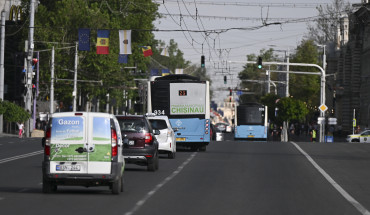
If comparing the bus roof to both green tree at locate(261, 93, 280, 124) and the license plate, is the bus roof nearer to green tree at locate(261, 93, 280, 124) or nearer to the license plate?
the license plate

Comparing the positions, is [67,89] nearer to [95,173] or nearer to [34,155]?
[34,155]

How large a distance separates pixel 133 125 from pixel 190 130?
Answer: 17.4m

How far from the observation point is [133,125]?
95.4 ft

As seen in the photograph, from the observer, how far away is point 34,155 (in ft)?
125

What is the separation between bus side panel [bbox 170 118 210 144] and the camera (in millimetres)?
45969

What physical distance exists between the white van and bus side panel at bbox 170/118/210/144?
1022 inches

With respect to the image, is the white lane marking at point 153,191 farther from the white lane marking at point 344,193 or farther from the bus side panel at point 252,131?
the bus side panel at point 252,131

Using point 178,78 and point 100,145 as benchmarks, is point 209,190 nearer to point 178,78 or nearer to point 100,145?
point 100,145

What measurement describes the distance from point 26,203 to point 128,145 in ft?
37.9

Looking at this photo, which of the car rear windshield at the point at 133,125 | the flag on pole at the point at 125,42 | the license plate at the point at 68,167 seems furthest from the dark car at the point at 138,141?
the flag on pole at the point at 125,42

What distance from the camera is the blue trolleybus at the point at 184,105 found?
46.2 m

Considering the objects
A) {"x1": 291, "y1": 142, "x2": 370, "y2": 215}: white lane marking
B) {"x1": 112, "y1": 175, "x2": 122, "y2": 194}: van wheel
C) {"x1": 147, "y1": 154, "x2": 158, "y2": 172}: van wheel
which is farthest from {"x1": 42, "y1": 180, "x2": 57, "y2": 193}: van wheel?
{"x1": 147, "y1": 154, "x2": 158, "y2": 172}: van wheel

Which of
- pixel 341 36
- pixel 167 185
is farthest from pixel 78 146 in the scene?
pixel 341 36

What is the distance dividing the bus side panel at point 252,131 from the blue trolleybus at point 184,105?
36781 mm
